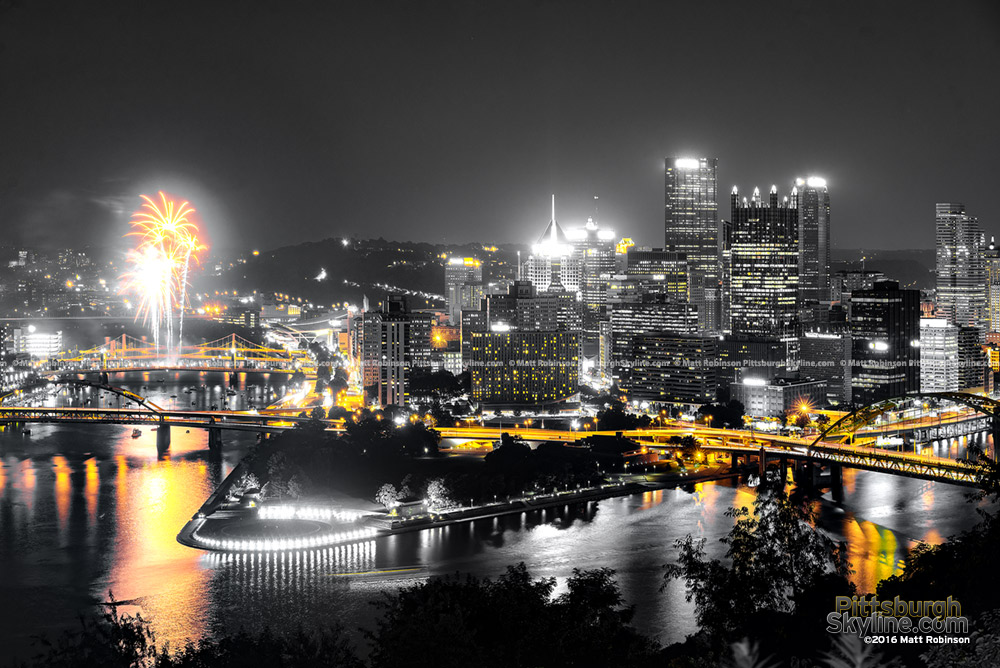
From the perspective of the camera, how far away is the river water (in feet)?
24.2

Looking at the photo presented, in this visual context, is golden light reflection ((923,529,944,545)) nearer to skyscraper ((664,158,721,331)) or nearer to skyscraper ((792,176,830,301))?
skyscraper ((792,176,830,301))

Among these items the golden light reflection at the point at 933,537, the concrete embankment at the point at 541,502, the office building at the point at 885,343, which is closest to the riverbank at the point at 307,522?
the concrete embankment at the point at 541,502

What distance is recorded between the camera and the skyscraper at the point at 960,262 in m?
29.9

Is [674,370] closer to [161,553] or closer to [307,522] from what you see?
[307,522]

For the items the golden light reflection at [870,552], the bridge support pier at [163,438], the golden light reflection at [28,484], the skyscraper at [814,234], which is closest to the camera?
the golden light reflection at [870,552]

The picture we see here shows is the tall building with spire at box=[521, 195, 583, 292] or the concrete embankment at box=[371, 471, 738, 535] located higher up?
the tall building with spire at box=[521, 195, 583, 292]

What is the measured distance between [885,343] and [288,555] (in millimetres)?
14937

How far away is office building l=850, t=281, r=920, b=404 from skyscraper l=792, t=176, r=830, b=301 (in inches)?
342

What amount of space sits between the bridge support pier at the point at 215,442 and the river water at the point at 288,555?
0.57 meters

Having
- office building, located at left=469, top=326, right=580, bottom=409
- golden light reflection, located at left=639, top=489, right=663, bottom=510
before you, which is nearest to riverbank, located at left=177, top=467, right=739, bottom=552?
golden light reflection, located at left=639, top=489, right=663, bottom=510

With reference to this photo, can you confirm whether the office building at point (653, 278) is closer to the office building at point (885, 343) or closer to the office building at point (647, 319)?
the office building at point (647, 319)

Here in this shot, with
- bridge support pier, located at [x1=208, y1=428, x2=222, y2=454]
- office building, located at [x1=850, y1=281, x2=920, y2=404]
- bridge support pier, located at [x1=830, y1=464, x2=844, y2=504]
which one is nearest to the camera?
bridge support pier, located at [x1=830, y1=464, x2=844, y2=504]

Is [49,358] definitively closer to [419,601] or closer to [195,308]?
[195,308]

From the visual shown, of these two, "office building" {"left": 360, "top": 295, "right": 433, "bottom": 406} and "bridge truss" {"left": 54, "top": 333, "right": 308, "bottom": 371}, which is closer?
"office building" {"left": 360, "top": 295, "right": 433, "bottom": 406}
